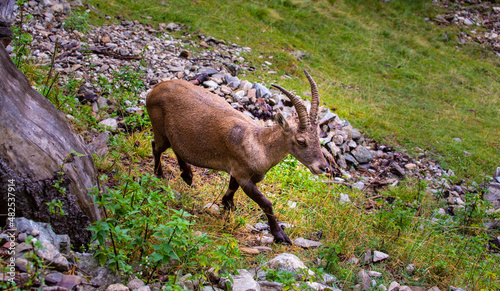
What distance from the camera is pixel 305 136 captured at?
16.7ft

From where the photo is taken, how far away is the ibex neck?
520cm

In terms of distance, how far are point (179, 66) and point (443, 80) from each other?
30.2ft

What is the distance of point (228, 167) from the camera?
5438mm

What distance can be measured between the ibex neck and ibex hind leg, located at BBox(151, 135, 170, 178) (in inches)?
64.0

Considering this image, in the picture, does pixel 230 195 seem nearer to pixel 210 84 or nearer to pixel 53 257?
pixel 53 257

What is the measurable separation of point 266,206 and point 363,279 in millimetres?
1436

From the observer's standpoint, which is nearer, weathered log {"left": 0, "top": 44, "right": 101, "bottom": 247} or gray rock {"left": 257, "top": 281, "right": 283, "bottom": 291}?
weathered log {"left": 0, "top": 44, "right": 101, "bottom": 247}

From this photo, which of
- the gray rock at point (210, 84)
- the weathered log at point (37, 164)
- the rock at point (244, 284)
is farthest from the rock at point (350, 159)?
the weathered log at point (37, 164)

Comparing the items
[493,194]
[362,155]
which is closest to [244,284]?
[362,155]

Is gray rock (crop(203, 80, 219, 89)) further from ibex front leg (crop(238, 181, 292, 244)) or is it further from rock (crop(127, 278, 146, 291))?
rock (crop(127, 278, 146, 291))

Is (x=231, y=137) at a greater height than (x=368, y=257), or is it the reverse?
(x=231, y=137)

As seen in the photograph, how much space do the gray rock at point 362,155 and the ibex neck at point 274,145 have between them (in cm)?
427

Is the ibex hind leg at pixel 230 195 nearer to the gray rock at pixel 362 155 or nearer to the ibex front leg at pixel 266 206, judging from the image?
the ibex front leg at pixel 266 206

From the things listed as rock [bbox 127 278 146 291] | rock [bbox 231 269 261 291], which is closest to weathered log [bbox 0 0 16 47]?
rock [bbox 127 278 146 291]
